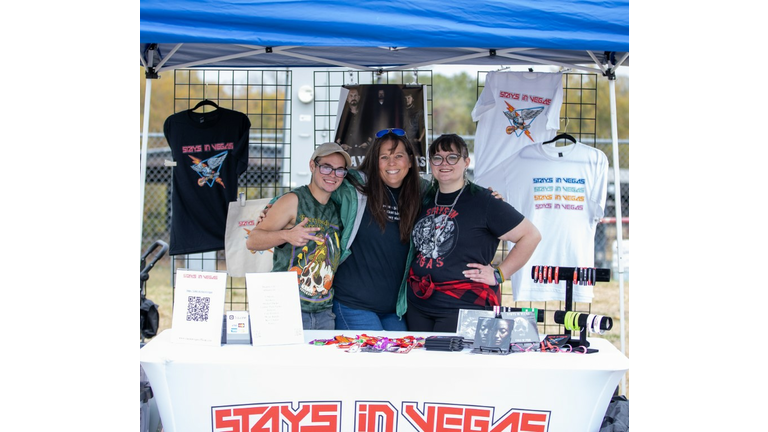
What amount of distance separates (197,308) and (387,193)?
3.43 ft

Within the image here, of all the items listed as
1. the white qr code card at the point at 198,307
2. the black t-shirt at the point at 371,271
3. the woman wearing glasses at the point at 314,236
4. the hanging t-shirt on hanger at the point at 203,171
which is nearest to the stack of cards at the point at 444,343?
the black t-shirt at the point at 371,271

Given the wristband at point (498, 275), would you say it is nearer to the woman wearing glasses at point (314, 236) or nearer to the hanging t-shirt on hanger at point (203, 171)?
the woman wearing glasses at point (314, 236)

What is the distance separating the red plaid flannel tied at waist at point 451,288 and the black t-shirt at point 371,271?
0.11m

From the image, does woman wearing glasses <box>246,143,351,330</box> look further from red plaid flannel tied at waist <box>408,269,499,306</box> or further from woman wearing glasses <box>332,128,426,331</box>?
red plaid flannel tied at waist <box>408,269,499,306</box>

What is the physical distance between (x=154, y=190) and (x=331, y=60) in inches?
352

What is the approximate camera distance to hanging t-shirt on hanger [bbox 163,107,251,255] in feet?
13.9

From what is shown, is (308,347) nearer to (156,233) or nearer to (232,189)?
(232,189)

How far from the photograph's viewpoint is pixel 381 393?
2354 millimetres

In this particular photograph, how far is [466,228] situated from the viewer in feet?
9.94

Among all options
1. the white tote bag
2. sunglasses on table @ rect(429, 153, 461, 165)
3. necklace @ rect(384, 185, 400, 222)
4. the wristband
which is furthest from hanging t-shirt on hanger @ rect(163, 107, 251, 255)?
the wristband

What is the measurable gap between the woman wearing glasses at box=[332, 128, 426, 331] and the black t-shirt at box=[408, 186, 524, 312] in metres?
0.08

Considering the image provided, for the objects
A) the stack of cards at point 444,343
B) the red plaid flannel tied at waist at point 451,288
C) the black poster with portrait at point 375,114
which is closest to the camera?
the stack of cards at point 444,343

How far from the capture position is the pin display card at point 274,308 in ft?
8.39

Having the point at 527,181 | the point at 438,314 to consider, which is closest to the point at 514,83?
the point at 527,181
